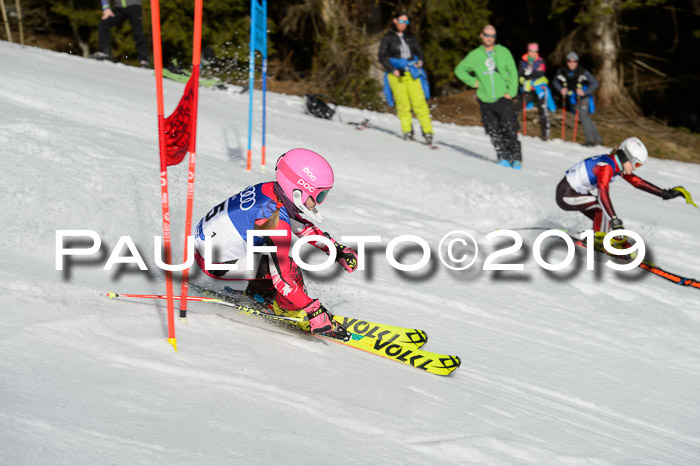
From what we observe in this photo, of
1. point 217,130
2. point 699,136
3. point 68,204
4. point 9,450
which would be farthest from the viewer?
point 699,136

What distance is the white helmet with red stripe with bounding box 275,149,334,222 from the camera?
4.33 metres

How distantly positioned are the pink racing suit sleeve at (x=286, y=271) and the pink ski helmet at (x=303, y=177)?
0.66ft

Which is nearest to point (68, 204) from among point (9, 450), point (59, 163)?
point (59, 163)

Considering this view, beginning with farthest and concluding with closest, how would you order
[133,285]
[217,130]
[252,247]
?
[217,130] → [133,285] → [252,247]

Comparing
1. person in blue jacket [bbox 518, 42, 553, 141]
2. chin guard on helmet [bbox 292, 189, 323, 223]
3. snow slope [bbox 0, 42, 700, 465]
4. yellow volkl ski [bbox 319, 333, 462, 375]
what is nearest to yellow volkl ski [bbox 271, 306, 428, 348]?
yellow volkl ski [bbox 319, 333, 462, 375]

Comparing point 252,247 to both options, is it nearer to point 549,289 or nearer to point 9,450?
point 9,450

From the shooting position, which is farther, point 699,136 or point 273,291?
point 699,136

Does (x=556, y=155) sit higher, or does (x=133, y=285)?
(x=133, y=285)

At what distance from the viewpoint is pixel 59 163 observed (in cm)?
690

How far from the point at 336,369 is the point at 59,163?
415cm

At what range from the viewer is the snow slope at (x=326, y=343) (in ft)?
10.2

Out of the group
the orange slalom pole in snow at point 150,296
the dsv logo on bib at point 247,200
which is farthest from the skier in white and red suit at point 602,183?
the orange slalom pole in snow at point 150,296

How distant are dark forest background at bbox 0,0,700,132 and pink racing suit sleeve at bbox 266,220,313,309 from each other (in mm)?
12230

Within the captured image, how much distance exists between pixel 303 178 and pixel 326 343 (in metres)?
1.08
